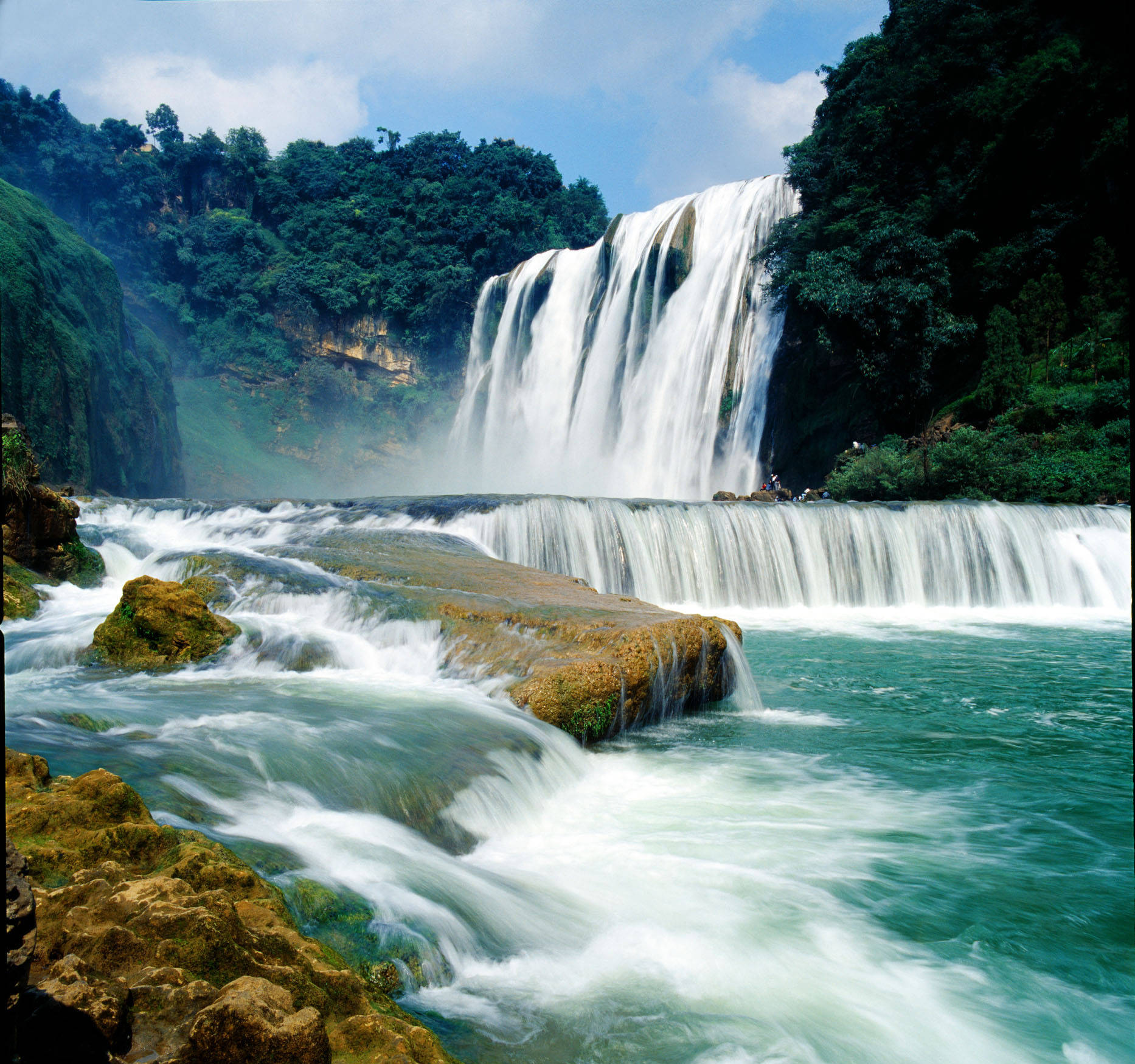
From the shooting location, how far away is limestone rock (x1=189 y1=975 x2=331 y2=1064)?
187 centimetres

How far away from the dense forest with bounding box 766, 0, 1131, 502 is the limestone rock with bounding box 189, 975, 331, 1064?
20.3 m

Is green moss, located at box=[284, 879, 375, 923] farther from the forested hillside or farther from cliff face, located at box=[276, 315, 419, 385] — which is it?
cliff face, located at box=[276, 315, 419, 385]

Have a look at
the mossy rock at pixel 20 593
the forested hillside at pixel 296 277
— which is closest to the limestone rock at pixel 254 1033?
the mossy rock at pixel 20 593

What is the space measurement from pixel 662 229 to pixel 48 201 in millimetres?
37710

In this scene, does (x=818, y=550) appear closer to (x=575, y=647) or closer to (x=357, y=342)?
(x=575, y=647)

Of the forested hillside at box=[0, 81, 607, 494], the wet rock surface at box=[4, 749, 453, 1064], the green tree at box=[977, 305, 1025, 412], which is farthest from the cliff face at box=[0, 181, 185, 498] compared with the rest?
the green tree at box=[977, 305, 1025, 412]

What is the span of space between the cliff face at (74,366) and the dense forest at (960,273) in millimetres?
20853

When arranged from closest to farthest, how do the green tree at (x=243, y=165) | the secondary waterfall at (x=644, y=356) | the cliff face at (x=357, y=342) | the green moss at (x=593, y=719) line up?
the green moss at (x=593, y=719)
the secondary waterfall at (x=644, y=356)
the cliff face at (x=357, y=342)
the green tree at (x=243, y=165)

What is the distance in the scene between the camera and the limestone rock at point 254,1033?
1.87m

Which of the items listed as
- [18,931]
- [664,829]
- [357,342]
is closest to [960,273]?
[664,829]

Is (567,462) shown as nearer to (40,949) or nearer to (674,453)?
(674,453)

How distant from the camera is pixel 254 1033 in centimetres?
189

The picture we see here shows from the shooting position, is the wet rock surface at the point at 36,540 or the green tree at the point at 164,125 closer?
the wet rock surface at the point at 36,540

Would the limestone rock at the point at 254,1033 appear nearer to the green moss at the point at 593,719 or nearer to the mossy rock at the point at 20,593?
the green moss at the point at 593,719
